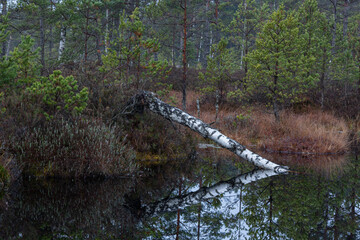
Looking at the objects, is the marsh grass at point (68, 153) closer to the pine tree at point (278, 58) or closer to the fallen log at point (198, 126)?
the fallen log at point (198, 126)

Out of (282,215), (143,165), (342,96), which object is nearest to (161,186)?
(143,165)

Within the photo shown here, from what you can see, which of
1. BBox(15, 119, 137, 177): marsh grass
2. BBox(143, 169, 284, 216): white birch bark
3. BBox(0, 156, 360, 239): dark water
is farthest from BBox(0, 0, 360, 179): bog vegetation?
BBox(143, 169, 284, 216): white birch bark

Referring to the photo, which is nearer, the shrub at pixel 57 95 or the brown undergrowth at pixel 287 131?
the shrub at pixel 57 95

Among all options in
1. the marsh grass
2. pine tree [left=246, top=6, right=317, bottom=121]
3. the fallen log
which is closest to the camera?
the marsh grass

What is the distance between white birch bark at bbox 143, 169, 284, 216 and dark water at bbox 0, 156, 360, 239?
0.6 inches

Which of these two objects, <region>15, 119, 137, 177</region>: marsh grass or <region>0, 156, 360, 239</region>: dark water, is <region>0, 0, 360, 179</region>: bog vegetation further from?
<region>0, 156, 360, 239</region>: dark water

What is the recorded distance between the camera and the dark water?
4.03 m

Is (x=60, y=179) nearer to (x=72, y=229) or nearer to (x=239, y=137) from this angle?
(x=72, y=229)

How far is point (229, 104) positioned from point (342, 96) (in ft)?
20.1

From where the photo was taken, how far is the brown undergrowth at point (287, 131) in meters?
11.5

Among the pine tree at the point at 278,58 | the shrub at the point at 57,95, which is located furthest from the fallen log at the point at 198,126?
the pine tree at the point at 278,58

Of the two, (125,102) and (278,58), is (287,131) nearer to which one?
(278,58)

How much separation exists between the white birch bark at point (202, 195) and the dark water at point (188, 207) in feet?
0.05

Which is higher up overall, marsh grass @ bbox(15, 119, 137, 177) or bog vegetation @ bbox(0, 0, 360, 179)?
bog vegetation @ bbox(0, 0, 360, 179)
